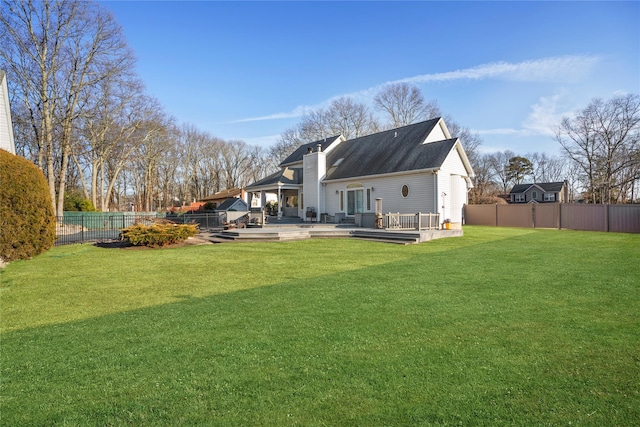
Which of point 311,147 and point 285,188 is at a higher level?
point 311,147

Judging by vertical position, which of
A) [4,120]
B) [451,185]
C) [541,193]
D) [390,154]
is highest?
[4,120]

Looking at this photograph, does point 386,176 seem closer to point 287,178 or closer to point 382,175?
point 382,175

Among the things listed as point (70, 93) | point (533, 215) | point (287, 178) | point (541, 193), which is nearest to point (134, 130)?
point (70, 93)

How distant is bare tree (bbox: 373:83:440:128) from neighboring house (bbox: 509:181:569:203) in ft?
71.9

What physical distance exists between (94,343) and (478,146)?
47.9 metres

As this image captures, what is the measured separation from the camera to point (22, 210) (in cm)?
1036

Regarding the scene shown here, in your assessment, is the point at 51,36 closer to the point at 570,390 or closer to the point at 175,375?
the point at 175,375

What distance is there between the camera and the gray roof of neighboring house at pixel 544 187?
50562 millimetres

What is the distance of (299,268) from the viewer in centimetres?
939

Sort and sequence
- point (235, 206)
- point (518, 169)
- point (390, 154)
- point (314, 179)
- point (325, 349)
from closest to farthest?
point (325, 349) → point (390, 154) → point (235, 206) → point (314, 179) → point (518, 169)

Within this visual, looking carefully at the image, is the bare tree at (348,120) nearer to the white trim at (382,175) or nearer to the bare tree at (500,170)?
the white trim at (382,175)

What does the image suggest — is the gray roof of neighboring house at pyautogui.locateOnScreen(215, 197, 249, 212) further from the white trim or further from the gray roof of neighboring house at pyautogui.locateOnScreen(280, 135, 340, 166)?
the gray roof of neighboring house at pyautogui.locateOnScreen(280, 135, 340, 166)

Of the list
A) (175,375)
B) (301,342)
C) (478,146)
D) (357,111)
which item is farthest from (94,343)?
(478,146)

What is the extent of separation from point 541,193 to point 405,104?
27000 mm
